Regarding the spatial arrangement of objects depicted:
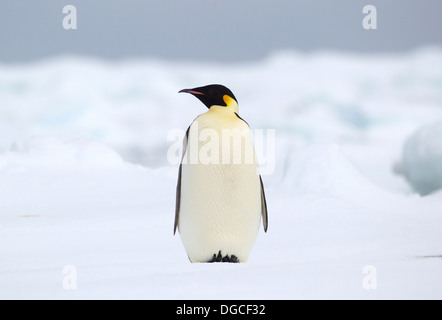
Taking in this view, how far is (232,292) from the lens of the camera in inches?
61.9

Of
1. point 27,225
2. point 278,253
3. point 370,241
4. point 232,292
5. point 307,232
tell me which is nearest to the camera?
point 232,292

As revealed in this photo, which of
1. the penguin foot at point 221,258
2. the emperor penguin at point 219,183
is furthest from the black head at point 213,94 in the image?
the penguin foot at point 221,258

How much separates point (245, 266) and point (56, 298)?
63cm

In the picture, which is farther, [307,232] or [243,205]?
[307,232]

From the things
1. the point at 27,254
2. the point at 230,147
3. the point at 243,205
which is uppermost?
the point at 230,147

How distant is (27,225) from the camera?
384 cm

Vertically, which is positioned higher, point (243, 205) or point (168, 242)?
point (243, 205)

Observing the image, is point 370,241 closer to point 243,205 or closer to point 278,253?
point 278,253

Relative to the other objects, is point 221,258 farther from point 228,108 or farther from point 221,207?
point 228,108

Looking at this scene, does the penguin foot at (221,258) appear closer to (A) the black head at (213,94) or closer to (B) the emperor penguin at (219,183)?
(B) the emperor penguin at (219,183)

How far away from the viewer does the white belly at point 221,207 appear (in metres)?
2.00

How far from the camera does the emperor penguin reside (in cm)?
199

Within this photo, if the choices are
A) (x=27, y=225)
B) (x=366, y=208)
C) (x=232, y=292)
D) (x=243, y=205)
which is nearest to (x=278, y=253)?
(x=243, y=205)

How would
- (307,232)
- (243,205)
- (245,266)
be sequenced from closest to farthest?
(245,266), (243,205), (307,232)
